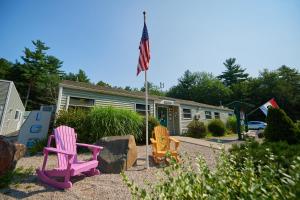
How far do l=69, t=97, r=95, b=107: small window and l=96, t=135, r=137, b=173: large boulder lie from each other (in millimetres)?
4698

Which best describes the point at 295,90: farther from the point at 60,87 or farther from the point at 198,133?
the point at 60,87

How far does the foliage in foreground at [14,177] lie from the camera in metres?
3.56

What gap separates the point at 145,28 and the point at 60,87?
18.1 ft

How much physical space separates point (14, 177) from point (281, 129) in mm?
6156

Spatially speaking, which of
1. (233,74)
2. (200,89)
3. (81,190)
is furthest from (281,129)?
(233,74)

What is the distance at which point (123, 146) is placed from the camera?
195 inches

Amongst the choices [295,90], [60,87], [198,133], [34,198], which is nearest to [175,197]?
[34,198]

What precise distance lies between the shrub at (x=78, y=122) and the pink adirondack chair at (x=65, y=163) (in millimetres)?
3230

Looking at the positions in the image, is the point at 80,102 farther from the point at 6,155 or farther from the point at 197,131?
the point at 197,131

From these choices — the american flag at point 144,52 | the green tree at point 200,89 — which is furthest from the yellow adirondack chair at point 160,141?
the green tree at point 200,89

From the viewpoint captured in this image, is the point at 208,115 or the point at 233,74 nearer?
the point at 208,115

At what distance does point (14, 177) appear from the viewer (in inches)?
159

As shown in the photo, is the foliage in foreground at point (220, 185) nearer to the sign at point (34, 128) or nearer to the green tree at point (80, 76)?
the sign at point (34, 128)

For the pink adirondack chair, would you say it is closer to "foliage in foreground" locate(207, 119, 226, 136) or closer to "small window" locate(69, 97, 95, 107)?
"small window" locate(69, 97, 95, 107)
